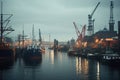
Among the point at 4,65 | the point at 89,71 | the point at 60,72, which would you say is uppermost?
the point at 4,65

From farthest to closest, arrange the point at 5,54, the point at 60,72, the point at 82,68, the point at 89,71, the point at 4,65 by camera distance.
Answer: the point at 5,54 → the point at 4,65 → the point at 82,68 → the point at 89,71 → the point at 60,72

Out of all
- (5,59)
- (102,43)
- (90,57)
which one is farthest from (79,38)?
(5,59)

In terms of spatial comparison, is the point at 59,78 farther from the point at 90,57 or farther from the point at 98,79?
the point at 90,57

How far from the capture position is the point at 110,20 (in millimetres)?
154750

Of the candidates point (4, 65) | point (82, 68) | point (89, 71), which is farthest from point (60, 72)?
point (4, 65)

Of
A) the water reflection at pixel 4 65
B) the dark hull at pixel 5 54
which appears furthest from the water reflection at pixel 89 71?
the dark hull at pixel 5 54

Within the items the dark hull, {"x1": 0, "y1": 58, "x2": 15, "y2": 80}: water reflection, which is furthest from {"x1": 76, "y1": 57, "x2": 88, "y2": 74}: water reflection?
the dark hull

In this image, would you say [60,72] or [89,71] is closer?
[60,72]

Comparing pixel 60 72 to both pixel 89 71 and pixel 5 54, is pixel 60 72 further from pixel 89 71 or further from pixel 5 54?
pixel 5 54

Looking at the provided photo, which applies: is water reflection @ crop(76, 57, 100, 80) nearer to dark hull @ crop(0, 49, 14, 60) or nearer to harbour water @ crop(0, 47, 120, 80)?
harbour water @ crop(0, 47, 120, 80)

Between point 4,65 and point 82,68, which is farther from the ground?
point 4,65

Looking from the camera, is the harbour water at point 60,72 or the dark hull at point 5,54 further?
the dark hull at point 5,54

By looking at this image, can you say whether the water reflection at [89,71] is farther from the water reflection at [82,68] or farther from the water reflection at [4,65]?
the water reflection at [4,65]

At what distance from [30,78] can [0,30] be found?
5369cm
